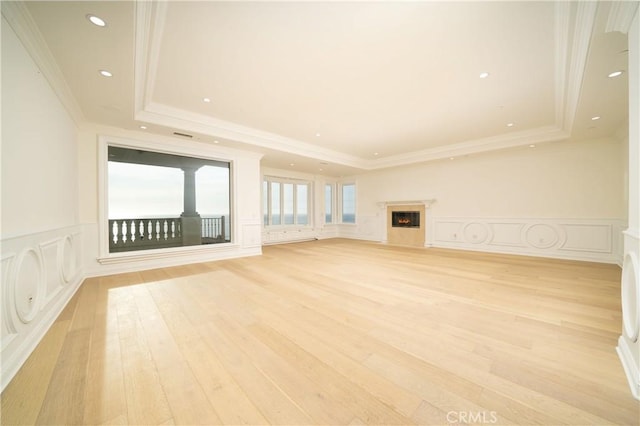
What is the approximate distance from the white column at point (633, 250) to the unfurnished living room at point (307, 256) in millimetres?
29

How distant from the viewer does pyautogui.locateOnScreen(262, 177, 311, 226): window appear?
8.03m

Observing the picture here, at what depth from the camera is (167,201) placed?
5.97 m

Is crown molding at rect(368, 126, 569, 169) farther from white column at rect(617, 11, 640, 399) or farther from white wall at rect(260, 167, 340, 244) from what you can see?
white column at rect(617, 11, 640, 399)

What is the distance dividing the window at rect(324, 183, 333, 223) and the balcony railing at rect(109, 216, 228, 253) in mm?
4318

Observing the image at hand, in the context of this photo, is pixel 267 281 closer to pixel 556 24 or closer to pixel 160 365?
pixel 160 365

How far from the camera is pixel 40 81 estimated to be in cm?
238

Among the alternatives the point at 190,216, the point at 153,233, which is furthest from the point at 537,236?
the point at 153,233

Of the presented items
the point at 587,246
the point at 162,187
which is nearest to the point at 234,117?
the point at 162,187

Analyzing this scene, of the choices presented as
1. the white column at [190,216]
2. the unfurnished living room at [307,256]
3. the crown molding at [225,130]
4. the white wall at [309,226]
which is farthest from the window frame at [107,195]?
the white wall at [309,226]

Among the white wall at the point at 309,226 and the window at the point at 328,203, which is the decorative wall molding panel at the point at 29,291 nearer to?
the white wall at the point at 309,226

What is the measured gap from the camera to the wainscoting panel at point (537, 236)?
4.98 meters

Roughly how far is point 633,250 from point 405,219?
258 inches

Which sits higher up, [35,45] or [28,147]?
[35,45]

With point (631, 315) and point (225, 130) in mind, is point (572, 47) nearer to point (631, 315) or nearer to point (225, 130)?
point (631, 315)
